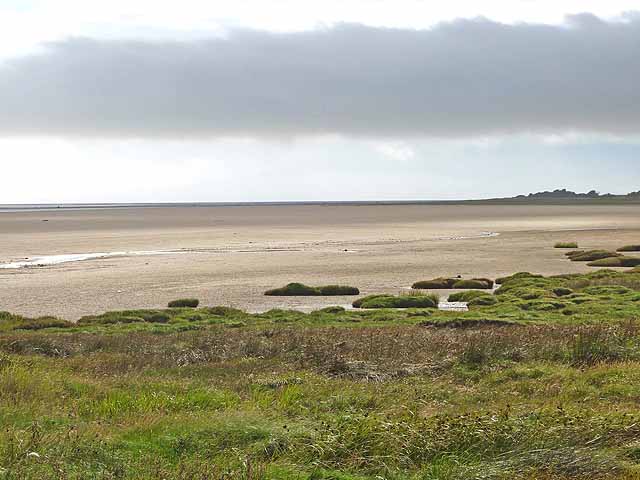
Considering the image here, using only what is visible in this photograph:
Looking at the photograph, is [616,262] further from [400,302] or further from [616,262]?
[400,302]

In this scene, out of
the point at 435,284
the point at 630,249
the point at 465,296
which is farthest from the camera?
the point at 630,249

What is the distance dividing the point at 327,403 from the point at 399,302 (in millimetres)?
23937

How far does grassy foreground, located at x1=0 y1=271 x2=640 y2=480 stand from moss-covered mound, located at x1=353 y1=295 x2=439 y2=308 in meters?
9.60

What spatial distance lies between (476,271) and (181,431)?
46710 mm

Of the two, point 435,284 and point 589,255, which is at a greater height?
point 589,255

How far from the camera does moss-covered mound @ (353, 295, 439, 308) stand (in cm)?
3644

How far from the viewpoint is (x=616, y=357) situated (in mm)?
17922

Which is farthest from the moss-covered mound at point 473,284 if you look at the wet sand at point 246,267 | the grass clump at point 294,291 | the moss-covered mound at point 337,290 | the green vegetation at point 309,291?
the grass clump at point 294,291

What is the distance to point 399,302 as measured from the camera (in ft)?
120

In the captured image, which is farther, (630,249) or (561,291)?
(630,249)

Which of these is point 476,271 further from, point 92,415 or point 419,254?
point 92,415

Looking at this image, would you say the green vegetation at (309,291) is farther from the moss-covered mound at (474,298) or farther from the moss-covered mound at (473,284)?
the moss-covered mound at (473,284)

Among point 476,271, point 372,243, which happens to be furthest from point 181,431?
point 372,243

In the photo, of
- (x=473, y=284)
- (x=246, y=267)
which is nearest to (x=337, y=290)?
(x=473, y=284)
